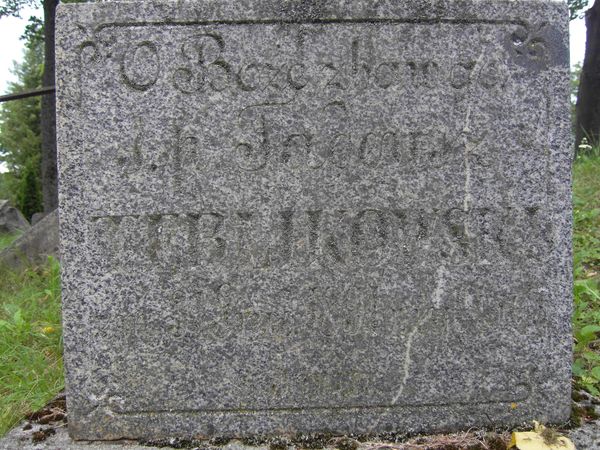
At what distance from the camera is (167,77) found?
1939 millimetres

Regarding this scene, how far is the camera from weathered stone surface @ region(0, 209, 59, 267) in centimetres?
452

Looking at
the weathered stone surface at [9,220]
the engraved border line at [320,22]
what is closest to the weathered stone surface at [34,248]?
the engraved border line at [320,22]

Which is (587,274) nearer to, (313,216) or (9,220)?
(313,216)

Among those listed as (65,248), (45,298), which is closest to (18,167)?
(45,298)

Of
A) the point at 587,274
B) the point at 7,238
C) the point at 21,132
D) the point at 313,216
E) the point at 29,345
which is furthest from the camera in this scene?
the point at 21,132

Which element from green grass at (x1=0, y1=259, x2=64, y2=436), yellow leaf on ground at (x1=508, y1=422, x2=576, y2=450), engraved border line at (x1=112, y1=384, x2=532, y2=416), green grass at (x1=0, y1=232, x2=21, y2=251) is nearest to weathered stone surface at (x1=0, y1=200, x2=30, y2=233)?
green grass at (x1=0, y1=232, x2=21, y2=251)

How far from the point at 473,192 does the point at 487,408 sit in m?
0.77

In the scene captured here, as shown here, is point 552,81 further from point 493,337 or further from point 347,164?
point 493,337

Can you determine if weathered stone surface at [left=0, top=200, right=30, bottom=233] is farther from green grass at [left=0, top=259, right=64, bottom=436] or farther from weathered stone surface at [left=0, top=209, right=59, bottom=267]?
green grass at [left=0, top=259, right=64, bottom=436]

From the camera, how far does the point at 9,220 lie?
9.82m

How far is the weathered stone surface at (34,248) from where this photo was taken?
452cm

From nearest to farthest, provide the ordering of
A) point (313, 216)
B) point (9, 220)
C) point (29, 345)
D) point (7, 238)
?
point (313, 216) → point (29, 345) → point (7, 238) → point (9, 220)

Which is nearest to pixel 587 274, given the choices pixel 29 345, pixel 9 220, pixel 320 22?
pixel 320 22

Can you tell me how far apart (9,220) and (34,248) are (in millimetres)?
5971
